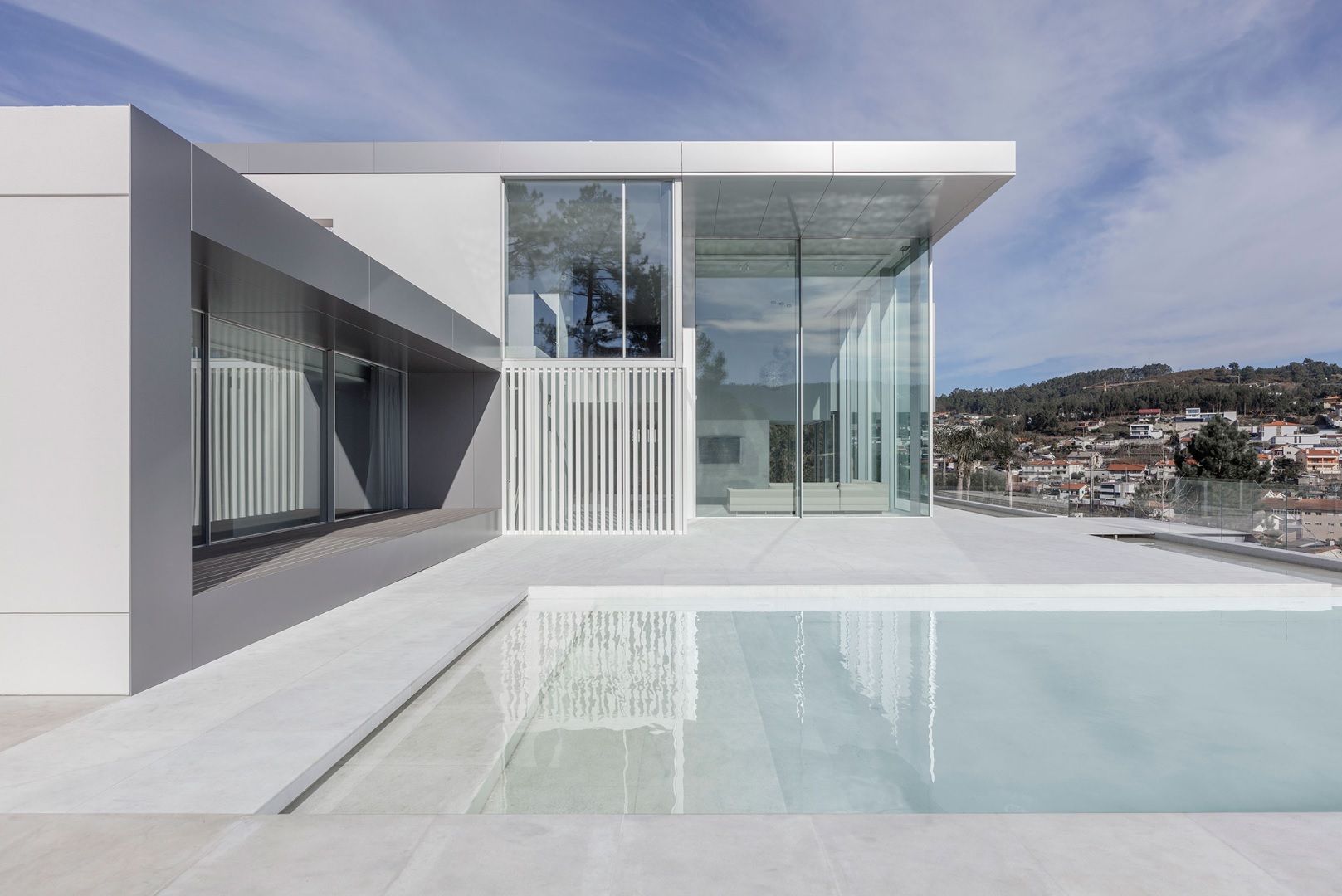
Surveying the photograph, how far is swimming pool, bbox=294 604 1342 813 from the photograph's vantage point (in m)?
2.98

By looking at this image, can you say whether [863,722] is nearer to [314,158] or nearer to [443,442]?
[443,442]

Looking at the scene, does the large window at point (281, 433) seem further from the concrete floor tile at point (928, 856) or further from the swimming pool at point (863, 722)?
the concrete floor tile at point (928, 856)

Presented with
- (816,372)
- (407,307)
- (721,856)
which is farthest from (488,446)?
(721,856)

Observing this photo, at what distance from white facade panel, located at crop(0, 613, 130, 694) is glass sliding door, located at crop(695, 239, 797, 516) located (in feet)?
34.5

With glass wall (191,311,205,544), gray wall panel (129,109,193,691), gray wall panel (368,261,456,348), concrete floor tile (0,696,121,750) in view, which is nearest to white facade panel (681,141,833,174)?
gray wall panel (368,261,456,348)

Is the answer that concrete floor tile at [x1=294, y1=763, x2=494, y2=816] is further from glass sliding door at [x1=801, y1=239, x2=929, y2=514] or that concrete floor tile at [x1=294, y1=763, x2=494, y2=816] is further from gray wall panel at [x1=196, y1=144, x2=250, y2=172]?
glass sliding door at [x1=801, y1=239, x2=929, y2=514]

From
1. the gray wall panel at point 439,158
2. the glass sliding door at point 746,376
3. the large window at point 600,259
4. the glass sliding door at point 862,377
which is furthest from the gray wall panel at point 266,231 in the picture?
the glass sliding door at point 862,377

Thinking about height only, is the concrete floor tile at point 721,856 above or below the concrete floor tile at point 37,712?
above

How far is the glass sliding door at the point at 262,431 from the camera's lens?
6.62 meters

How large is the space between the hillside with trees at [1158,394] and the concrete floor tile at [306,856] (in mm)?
45974

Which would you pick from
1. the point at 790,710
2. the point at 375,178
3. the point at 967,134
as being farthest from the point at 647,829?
Result: the point at 967,134

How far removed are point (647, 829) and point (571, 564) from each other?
5.78 meters

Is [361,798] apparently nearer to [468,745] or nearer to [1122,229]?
[468,745]

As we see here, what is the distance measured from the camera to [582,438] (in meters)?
11.1
